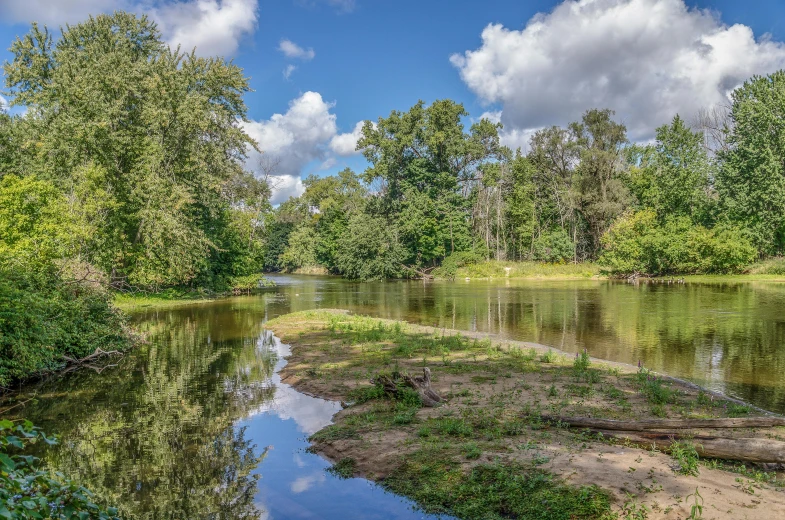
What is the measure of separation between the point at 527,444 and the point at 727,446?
292 cm

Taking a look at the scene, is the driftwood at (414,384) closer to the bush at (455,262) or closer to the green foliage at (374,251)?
the green foliage at (374,251)

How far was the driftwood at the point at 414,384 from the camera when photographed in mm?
11234

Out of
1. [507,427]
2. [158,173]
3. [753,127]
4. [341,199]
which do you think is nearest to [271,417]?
[507,427]

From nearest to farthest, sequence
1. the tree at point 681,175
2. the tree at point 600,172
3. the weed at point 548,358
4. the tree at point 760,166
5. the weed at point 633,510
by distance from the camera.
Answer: the weed at point 633,510 → the weed at point 548,358 → the tree at point 760,166 → the tree at point 681,175 → the tree at point 600,172

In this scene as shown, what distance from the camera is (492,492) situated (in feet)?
22.6

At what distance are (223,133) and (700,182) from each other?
55.8 metres

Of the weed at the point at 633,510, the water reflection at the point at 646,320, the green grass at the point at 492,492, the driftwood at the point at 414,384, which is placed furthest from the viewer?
the water reflection at the point at 646,320

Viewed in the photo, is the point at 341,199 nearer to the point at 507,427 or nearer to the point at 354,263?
the point at 354,263

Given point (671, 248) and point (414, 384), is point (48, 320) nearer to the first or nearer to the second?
point (414, 384)

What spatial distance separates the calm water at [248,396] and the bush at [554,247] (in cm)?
3597

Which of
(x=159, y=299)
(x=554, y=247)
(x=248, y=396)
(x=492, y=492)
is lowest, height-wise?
(x=248, y=396)

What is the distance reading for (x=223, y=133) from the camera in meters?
40.4

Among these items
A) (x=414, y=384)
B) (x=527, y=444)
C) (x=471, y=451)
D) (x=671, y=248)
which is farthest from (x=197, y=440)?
(x=671, y=248)

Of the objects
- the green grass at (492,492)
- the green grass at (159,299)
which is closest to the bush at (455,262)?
the green grass at (159,299)
